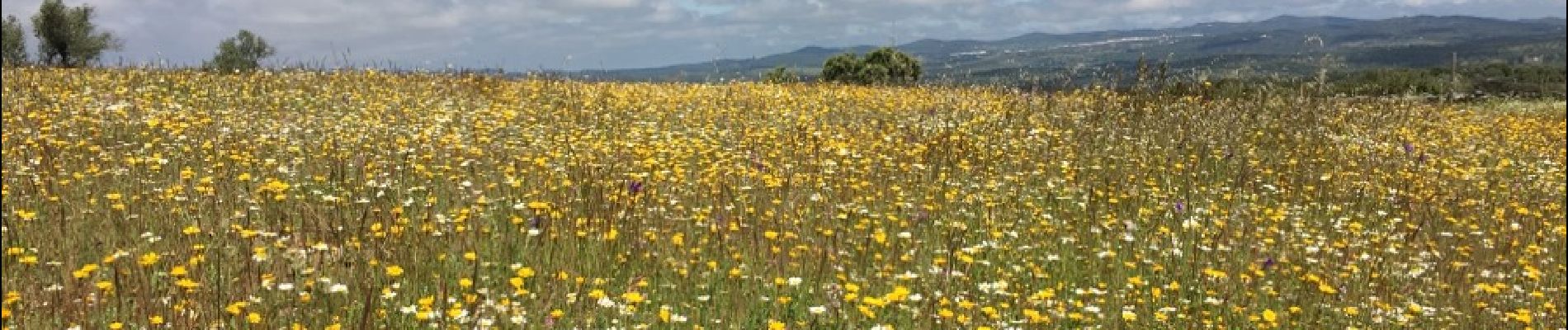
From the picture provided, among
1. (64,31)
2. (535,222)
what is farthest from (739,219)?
(64,31)

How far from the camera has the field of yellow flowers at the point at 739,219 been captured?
418 cm

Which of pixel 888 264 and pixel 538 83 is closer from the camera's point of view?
pixel 888 264

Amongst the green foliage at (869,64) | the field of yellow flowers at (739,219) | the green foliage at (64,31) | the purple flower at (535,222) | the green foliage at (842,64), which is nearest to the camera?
the field of yellow flowers at (739,219)

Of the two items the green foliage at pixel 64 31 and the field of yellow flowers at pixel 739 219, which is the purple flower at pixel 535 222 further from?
the green foliage at pixel 64 31

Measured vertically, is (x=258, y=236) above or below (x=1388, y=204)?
above

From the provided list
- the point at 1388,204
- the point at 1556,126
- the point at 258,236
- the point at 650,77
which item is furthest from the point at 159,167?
the point at 1556,126

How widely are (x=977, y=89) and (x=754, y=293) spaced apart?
12636 mm

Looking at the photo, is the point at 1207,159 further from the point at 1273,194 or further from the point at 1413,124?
the point at 1413,124

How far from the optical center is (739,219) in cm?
562

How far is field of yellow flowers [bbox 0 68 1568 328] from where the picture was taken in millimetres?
4184

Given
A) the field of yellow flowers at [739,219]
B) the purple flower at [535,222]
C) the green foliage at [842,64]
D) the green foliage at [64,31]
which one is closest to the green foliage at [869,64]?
the green foliage at [842,64]

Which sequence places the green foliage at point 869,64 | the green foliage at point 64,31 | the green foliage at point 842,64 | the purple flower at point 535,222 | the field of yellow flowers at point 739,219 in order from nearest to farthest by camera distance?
the field of yellow flowers at point 739,219 → the purple flower at point 535,222 → the green foliage at point 64,31 → the green foliage at point 869,64 → the green foliage at point 842,64

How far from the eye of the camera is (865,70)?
270 feet

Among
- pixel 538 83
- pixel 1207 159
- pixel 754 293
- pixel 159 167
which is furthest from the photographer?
pixel 538 83
